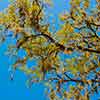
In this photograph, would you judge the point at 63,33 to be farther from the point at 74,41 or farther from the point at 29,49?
the point at 29,49

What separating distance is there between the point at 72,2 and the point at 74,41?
128cm

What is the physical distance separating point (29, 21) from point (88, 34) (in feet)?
A: 9.12

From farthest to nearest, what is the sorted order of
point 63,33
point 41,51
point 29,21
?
point 63,33, point 41,51, point 29,21

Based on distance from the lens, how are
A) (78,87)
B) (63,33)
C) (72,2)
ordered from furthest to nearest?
(78,87) → (72,2) → (63,33)

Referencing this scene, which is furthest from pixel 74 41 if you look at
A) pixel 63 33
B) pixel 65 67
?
pixel 65 67

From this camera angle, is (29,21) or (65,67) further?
(65,67)

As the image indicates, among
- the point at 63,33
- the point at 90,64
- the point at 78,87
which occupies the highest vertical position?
the point at 63,33

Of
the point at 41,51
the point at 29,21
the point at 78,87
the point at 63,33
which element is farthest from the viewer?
the point at 78,87

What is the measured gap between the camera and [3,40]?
7.49 metres

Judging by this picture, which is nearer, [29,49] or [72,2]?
[29,49]

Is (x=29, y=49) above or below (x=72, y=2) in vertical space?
below

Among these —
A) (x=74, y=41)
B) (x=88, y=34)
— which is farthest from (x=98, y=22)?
(x=74, y=41)

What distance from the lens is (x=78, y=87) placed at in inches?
388

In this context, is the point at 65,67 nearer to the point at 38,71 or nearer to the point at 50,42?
the point at 38,71
